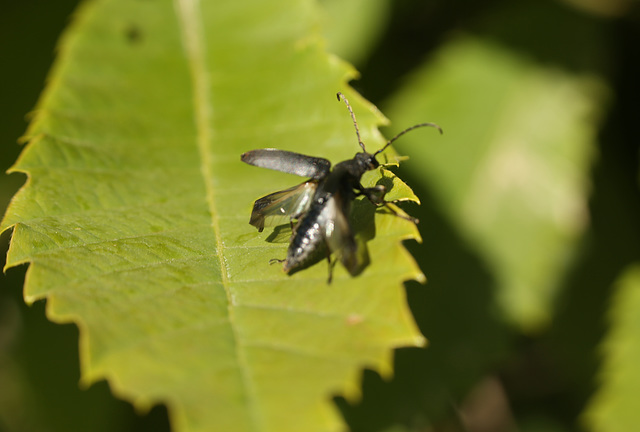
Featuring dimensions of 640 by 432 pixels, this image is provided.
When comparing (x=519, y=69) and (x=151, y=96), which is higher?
(x=151, y=96)

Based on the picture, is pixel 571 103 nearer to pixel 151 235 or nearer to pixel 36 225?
pixel 151 235

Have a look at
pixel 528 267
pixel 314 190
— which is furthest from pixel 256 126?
pixel 528 267

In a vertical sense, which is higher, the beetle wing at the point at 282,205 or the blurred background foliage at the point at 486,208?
the beetle wing at the point at 282,205

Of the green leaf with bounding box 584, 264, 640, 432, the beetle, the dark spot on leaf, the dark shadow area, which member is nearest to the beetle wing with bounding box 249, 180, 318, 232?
the beetle

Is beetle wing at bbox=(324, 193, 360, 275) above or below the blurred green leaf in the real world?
above

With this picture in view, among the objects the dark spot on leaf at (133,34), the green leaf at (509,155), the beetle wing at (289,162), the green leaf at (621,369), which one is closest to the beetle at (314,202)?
the beetle wing at (289,162)

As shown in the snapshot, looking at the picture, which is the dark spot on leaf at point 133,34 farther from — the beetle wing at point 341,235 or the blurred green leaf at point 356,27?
the beetle wing at point 341,235

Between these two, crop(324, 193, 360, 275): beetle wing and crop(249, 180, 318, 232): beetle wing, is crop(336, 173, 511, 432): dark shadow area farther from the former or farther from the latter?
crop(324, 193, 360, 275): beetle wing

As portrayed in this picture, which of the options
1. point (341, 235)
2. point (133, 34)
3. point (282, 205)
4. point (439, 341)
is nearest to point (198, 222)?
point (282, 205)
